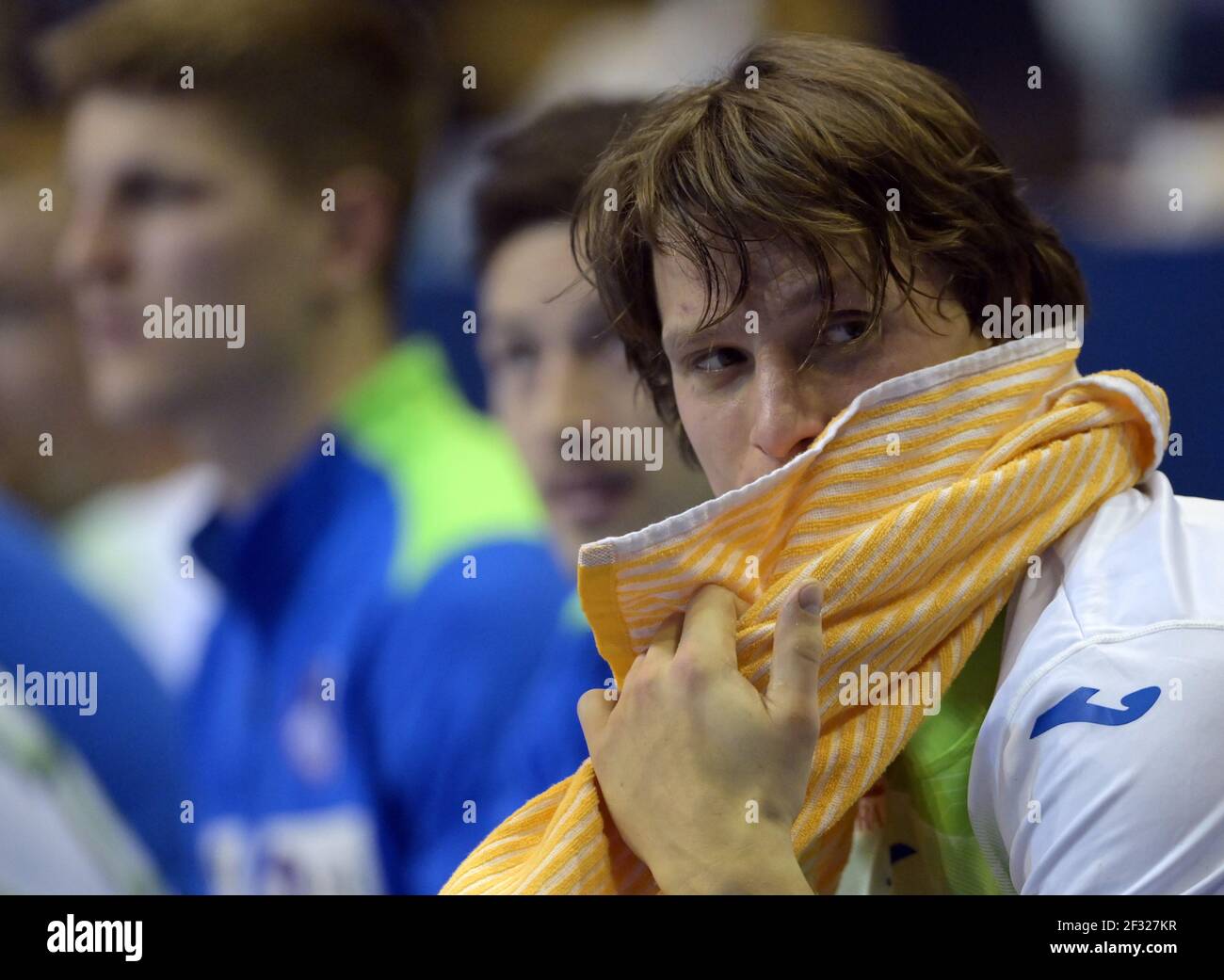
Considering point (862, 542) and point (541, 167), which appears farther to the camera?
point (541, 167)

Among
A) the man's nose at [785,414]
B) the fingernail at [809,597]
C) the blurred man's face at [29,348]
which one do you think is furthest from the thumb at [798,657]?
the blurred man's face at [29,348]

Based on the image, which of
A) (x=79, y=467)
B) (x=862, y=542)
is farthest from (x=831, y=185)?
(x=79, y=467)

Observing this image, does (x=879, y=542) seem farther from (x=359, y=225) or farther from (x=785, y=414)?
(x=359, y=225)

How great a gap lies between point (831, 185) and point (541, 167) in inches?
21.9

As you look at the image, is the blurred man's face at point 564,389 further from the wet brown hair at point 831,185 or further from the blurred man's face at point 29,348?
the blurred man's face at point 29,348

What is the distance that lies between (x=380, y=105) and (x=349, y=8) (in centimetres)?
12

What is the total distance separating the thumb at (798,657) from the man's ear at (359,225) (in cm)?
95

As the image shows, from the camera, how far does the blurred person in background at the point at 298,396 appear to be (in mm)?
1544

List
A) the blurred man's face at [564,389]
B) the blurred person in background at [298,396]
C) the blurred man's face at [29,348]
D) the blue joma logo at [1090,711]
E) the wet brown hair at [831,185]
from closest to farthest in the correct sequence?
1. the blue joma logo at [1090,711]
2. the wet brown hair at [831,185]
3. the blurred man's face at [564,389]
4. the blurred person in background at [298,396]
5. the blurred man's face at [29,348]

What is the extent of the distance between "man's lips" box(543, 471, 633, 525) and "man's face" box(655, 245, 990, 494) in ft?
1.33

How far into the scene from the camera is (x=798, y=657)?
2.83 feet

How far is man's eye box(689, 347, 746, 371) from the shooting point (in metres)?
0.97
